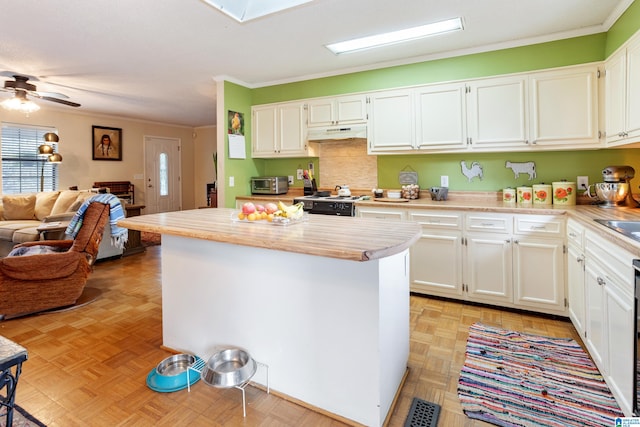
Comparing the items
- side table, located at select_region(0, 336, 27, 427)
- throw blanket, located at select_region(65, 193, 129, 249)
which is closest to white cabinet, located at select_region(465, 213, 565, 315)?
side table, located at select_region(0, 336, 27, 427)

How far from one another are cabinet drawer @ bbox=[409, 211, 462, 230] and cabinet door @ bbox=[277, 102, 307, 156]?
1.74 metres

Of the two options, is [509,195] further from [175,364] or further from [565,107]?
[175,364]

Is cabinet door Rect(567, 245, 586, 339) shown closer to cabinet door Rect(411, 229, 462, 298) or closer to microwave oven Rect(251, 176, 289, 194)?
cabinet door Rect(411, 229, 462, 298)

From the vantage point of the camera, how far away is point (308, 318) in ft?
5.60

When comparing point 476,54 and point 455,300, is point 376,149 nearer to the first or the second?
point 476,54

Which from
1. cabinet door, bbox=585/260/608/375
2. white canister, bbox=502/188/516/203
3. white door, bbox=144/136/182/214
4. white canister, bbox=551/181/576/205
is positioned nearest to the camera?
cabinet door, bbox=585/260/608/375

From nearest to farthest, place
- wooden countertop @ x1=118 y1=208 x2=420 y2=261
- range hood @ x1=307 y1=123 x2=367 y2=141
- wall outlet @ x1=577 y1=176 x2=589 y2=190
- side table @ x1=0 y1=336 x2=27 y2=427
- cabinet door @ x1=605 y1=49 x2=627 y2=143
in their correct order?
side table @ x1=0 y1=336 x2=27 y2=427
wooden countertop @ x1=118 y1=208 x2=420 y2=261
cabinet door @ x1=605 y1=49 x2=627 y2=143
wall outlet @ x1=577 y1=176 x2=589 y2=190
range hood @ x1=307 y1=123 x2=367 y2=141

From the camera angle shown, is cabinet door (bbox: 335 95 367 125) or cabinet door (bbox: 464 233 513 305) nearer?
cabinet door (bbox: 464 233 513 305)

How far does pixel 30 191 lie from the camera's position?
5859mm

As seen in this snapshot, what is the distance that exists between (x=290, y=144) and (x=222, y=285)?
2.72m

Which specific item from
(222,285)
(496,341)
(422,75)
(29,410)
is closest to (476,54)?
(422,75)

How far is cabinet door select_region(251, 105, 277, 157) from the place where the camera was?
177 inches

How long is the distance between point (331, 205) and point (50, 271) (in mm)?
2669

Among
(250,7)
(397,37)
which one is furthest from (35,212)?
(397,37)
